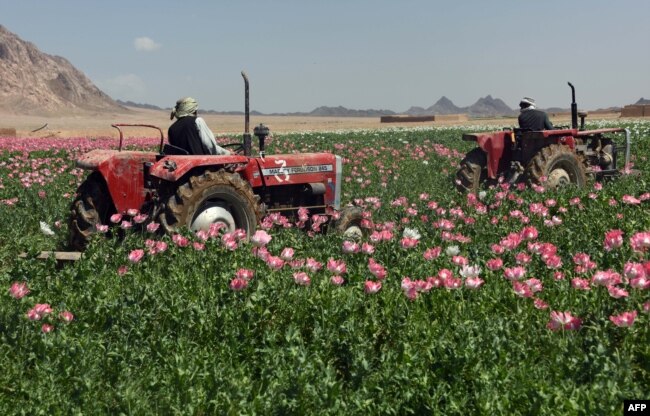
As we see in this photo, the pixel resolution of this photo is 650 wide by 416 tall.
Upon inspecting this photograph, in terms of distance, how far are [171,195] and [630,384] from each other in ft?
14.6

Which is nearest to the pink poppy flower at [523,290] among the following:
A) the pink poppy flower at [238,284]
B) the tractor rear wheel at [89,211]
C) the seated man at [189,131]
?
the pink poppy flower at [238,284]

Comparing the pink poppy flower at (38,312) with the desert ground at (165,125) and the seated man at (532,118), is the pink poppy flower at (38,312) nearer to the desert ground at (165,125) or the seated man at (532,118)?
the seated man at (532,118)

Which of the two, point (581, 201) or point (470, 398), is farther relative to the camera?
point (581, 201)

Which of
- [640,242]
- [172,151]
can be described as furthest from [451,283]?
[172,151]

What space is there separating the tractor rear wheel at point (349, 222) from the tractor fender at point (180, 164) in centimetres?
147

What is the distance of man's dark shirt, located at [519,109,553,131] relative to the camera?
10.8 metres

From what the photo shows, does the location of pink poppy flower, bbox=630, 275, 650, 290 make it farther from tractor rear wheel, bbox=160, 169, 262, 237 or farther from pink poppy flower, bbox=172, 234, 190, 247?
tractor rear wheel, bbox=160, 169, 262, 237

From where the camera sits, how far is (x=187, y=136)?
6.93 meters

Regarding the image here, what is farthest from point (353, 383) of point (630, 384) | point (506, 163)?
point (506, 163)

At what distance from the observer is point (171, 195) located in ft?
21.3

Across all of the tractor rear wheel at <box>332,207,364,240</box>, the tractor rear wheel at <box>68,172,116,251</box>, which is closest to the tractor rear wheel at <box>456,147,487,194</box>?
the tractor rear wheel at <box>332,207,364,240</box>

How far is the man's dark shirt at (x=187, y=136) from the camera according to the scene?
22.6 ft

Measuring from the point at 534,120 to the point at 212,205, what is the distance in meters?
6.13

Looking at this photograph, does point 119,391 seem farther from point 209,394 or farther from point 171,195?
point 171,195
